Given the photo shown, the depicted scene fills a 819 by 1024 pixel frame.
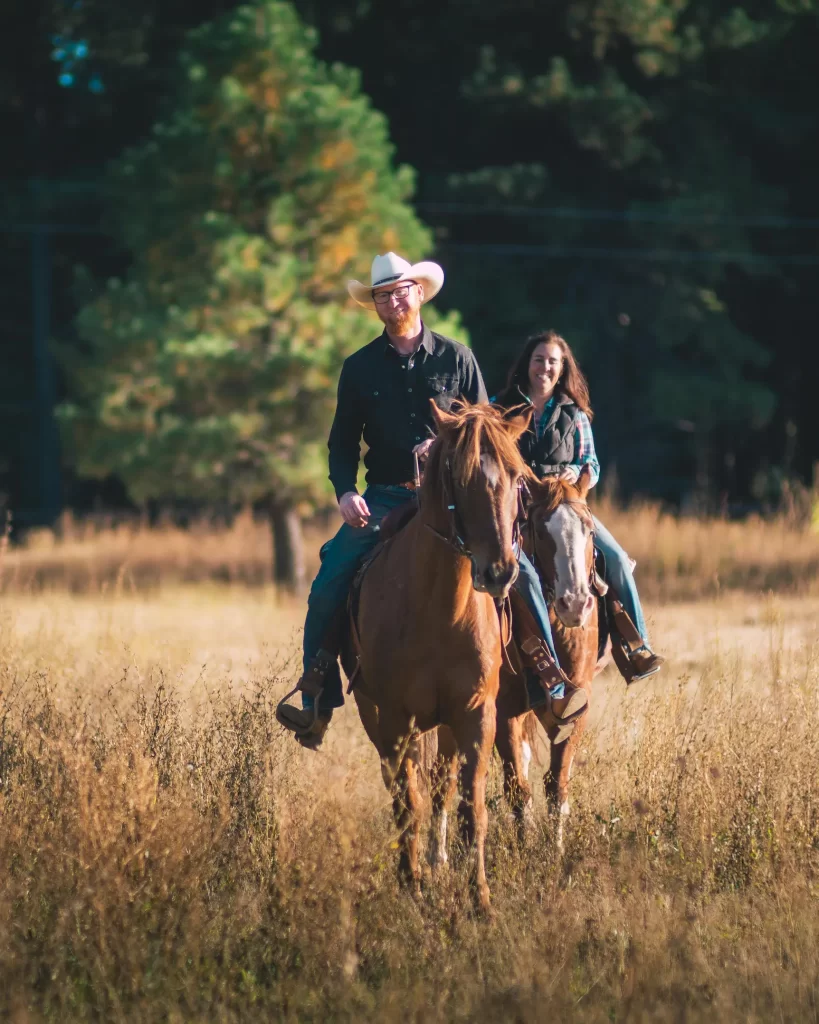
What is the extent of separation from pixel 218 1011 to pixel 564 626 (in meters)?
2.69

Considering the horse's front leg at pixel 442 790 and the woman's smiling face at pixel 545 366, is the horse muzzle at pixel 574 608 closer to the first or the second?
the horse's front leg at pixel 442 790

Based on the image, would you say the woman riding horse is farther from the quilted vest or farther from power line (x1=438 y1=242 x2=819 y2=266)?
power line (x1=438 y1=242 x2=819 y2=266)

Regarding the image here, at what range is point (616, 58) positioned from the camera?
26281mm

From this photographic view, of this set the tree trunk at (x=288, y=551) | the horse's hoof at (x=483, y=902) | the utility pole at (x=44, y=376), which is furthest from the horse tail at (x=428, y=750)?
the utility pole at (x=44, y=376)

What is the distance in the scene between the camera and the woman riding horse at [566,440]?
669cm

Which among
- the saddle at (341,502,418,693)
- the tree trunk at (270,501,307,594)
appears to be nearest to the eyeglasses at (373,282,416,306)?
the saddle at (341,502,418,693)

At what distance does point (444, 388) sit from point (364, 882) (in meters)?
2.21

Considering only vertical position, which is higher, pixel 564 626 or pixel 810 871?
pixel 564 626

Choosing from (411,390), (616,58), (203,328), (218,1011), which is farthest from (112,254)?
(218,1011)

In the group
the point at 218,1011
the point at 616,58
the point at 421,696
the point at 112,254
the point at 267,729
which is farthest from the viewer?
the point at 112,254

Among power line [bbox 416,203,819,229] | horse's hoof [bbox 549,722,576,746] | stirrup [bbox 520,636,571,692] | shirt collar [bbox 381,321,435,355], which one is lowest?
horse's hoof [bbox 549,722,576,746]

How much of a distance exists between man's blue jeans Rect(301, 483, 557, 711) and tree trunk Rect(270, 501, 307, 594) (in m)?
11.6

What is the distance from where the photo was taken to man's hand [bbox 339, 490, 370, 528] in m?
5.71

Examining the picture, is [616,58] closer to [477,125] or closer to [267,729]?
[477,125]
